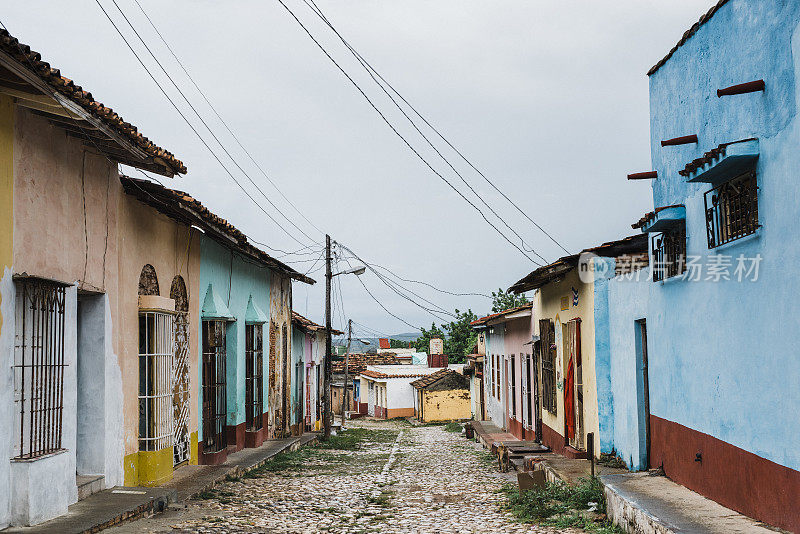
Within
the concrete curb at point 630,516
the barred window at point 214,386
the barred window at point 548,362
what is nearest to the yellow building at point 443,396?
the barred window at point 548,362

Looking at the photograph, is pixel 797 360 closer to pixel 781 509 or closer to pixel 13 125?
pixel 781 509

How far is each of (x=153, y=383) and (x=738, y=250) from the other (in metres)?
7.41

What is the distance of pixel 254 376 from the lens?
17172 mm

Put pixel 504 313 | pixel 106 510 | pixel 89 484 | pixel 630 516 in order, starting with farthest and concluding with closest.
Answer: pixel 504 313
pixel 89 484
pixel 106 510
pixel 630 516

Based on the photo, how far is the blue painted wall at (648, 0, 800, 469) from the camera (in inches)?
234

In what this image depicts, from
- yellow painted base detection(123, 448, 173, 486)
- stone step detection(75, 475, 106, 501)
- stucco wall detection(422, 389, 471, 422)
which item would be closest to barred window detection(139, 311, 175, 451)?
yellow painted base detection(123, 448, 173, 486)

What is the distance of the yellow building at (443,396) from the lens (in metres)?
39.6

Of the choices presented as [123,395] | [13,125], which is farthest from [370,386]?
[13,125]

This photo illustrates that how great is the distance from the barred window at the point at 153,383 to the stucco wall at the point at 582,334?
21.5 ft

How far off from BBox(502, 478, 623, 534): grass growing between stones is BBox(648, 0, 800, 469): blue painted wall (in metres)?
1.33

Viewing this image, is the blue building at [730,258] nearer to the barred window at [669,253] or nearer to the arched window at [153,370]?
the barred window at [669,253]

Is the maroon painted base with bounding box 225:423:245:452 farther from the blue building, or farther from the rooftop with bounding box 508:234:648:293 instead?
the blue building

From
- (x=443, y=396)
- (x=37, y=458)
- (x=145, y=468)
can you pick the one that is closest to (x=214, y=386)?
(x=145, y=468)

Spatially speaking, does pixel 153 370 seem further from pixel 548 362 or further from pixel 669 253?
pixel 548 362
